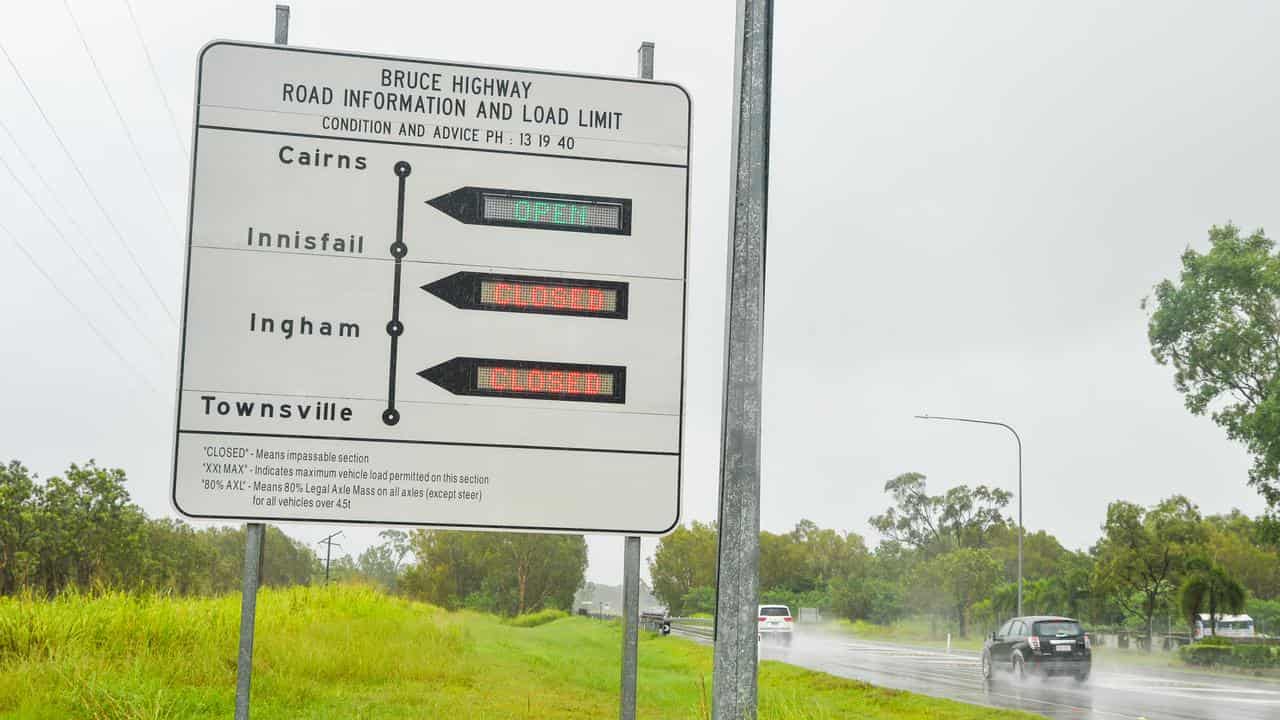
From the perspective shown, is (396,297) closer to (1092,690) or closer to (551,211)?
(551,211)

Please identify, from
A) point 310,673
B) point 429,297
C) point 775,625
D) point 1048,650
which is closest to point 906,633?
point 775,625

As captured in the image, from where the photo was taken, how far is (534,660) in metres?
23.8

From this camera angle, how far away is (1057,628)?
2812 centimetres

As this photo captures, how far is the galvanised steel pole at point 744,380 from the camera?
544cm

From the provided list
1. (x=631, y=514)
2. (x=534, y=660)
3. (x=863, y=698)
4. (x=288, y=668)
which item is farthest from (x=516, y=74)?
(x=534, y=660)

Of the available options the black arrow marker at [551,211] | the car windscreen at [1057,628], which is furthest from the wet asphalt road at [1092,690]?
the black arrow marker at [551,211]

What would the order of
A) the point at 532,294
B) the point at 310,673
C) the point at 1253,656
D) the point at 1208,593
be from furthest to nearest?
the point at 1208,593
the point at 1253,656
the point at 310,673
the point at 532,294

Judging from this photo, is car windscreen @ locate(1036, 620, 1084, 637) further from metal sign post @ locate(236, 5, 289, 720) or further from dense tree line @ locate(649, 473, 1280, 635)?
metal sign post @ locate(236, 5, 289, 720)

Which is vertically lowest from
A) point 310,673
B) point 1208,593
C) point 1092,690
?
point 1092,690

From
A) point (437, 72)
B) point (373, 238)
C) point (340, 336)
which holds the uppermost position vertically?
point (437, 72)

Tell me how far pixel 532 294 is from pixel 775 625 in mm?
45291

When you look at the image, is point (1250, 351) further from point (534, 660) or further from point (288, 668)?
point (288, 668)

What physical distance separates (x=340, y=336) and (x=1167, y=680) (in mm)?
30007

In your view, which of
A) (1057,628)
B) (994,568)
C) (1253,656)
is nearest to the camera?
(1057,628)
